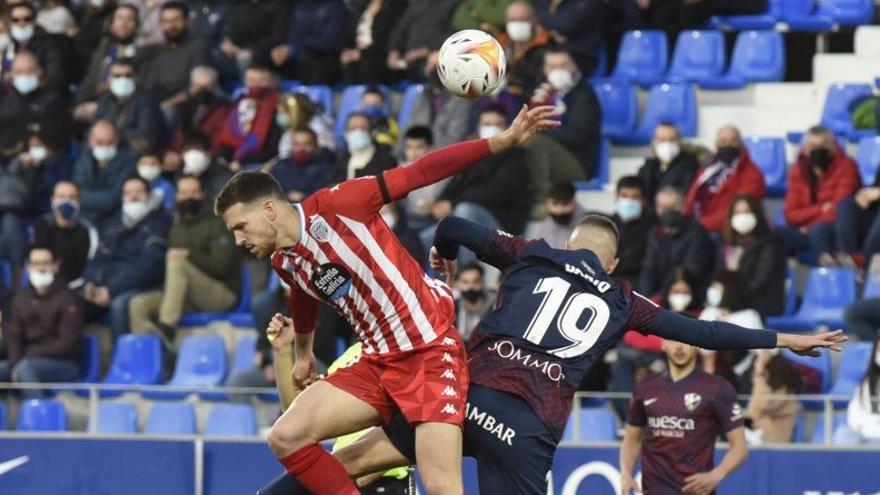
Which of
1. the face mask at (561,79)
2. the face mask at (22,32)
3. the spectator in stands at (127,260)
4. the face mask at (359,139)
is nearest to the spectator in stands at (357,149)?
the face mask at (359,139)

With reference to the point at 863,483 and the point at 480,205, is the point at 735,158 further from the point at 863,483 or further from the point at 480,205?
the point at 863,483

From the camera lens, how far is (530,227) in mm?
14961

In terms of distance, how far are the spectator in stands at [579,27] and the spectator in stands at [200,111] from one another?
9.29 ft

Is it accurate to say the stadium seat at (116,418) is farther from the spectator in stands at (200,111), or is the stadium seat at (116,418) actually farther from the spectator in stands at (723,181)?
the spectator in stands at (723,181)

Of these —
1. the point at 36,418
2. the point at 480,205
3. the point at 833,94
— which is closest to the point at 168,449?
the point at 36,418

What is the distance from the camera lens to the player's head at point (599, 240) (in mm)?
8883

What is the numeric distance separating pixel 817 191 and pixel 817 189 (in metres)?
0.01

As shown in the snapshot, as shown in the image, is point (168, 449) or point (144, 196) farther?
point (144, 196)

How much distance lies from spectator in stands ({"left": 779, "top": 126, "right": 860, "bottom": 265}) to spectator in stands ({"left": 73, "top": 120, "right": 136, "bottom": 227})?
529 cm

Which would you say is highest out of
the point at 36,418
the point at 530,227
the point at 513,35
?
the point at 513,35

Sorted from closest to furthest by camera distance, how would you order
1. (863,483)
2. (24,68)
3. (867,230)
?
(863,483) → (867,230) → (24,68)

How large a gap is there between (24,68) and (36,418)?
15.9 feet

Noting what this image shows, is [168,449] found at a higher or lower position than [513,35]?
lower

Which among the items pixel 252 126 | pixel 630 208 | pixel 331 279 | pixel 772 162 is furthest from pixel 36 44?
pixel 331 279
